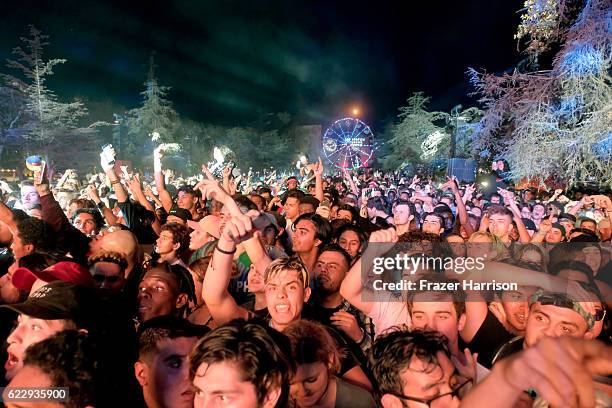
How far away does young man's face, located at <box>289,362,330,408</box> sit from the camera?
6.40ft


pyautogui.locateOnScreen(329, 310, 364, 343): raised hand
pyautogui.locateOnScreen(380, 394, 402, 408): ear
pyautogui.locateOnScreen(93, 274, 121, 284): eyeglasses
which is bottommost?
pyautogui.locateOnScreen(380, 394, 402, 408): ear

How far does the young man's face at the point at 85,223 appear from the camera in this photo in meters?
5.25

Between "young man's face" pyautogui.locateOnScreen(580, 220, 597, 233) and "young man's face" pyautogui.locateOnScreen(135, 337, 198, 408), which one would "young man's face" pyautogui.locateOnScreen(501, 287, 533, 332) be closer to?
"young man's face" pyautogui.locateOnScreen(135, 337, 198, 408)

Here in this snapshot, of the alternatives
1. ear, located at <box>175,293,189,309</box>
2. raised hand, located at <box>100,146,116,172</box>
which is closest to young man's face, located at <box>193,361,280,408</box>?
ear, located at <box>175,293,189,309</box>

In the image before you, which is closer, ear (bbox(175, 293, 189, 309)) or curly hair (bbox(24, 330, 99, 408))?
curly hair (bbox(24, 330, 99, 408))

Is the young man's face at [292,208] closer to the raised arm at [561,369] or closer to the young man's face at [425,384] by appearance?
the young man's face at [425,384]

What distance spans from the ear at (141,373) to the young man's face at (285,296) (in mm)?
821

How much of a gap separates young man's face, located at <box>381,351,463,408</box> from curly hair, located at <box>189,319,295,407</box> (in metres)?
0.51

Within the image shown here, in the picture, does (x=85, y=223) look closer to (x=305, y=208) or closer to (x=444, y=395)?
(x=305, y=208)

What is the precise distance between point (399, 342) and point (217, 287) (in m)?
1.23

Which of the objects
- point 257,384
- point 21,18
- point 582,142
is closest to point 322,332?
point 257,384

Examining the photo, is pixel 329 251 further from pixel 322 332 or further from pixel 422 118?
pixel 422 118

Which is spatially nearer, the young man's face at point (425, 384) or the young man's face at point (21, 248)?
the young man's face at point (425, 384)

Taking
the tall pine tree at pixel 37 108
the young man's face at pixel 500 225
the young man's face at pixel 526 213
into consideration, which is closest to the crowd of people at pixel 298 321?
the young man's face at pixel 500 225
